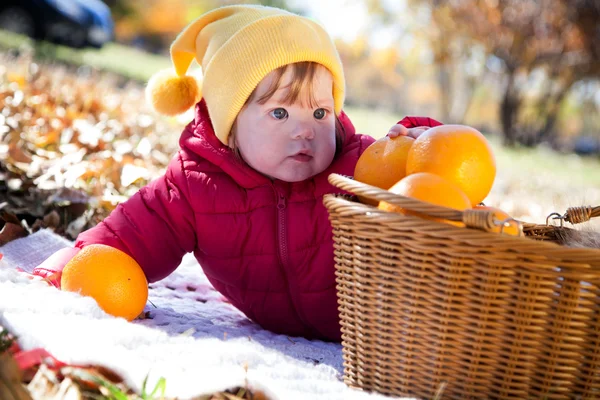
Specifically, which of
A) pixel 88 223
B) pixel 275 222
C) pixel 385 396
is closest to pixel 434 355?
pixel 385 396

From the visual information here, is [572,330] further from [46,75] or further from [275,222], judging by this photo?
[46,75]

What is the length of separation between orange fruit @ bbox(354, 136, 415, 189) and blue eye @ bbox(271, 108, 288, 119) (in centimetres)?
45

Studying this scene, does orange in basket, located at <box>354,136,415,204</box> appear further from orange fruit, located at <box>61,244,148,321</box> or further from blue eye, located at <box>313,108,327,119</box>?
orange fruit, located at <box>61,244,148,321</box>

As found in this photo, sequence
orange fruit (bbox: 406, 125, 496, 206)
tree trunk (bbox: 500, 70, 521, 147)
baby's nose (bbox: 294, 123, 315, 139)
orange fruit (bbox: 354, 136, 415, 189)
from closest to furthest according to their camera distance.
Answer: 1. orange fruit (bbox: 406, 125, 496, 206)
2. orange fruit (bbox: 354, 136, 415, 189)
3. baby's nose (bbox: 294, 123, 315, 139)
4. tree trunk (bbox: 500, 70, 521, 147)

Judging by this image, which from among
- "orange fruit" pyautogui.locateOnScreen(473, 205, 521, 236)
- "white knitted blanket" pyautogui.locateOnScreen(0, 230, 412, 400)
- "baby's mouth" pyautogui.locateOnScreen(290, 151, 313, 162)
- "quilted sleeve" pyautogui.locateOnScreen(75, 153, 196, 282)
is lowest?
"white knitted blanket" pyautogui.locateOnScreen(0, 230, 412, 400)

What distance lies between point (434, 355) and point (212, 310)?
3.82ft

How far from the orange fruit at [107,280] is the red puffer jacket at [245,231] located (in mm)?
172

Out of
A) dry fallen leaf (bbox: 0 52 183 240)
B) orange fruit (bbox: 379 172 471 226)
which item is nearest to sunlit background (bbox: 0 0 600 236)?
dry fallen leaf (bbox: 0 52 183 240)

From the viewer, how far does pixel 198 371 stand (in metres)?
1.49

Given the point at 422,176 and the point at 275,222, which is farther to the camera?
the point at 275,222

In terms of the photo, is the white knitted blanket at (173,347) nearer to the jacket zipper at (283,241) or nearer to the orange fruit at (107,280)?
the orange fruit at (107,280)

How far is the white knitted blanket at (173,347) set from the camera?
145cm

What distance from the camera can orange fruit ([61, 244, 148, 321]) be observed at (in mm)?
1891

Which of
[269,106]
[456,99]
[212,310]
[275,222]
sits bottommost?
[212,310]
